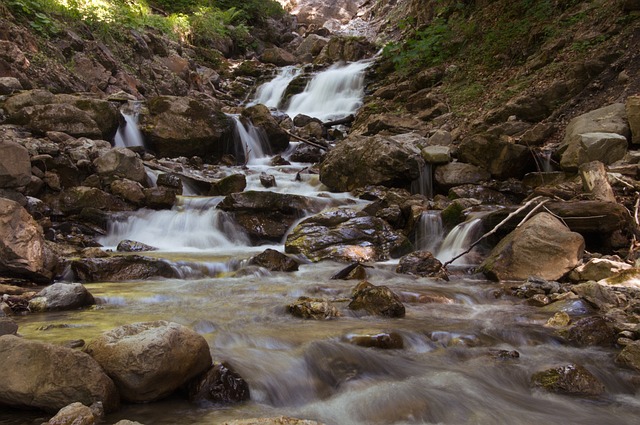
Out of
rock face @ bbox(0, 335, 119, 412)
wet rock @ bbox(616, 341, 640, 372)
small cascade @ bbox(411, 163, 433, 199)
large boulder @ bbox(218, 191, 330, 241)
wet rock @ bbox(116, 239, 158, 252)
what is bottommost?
wet rock @ bbox(616, 341, 640, 372)

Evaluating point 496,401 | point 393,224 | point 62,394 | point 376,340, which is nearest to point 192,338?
point 62,394

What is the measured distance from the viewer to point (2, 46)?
11.4 meters

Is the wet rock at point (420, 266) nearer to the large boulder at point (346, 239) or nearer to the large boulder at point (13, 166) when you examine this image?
the large boulder at point (346, 239)

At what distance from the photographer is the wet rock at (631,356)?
11.4 ft

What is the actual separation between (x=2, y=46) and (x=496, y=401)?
522 inches

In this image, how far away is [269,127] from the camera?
14.7 meters

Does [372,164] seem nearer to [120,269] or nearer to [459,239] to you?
[459,239]

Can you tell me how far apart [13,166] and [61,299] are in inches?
135

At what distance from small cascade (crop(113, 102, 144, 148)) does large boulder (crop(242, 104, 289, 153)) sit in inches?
140

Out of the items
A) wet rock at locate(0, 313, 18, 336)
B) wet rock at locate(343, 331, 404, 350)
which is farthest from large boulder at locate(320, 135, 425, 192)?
wet rock at locate(0, 313, 18, 336)

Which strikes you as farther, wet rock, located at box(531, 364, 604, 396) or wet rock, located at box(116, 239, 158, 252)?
wet rock, located at box(116, 239, 158, 252)

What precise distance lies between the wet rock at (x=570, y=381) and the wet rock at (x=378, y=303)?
5.03 feet

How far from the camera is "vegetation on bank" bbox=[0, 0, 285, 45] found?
44.7 ft

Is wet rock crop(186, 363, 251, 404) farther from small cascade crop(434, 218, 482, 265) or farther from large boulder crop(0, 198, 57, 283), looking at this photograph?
small cascade crop(434, 218, 482, 265)
